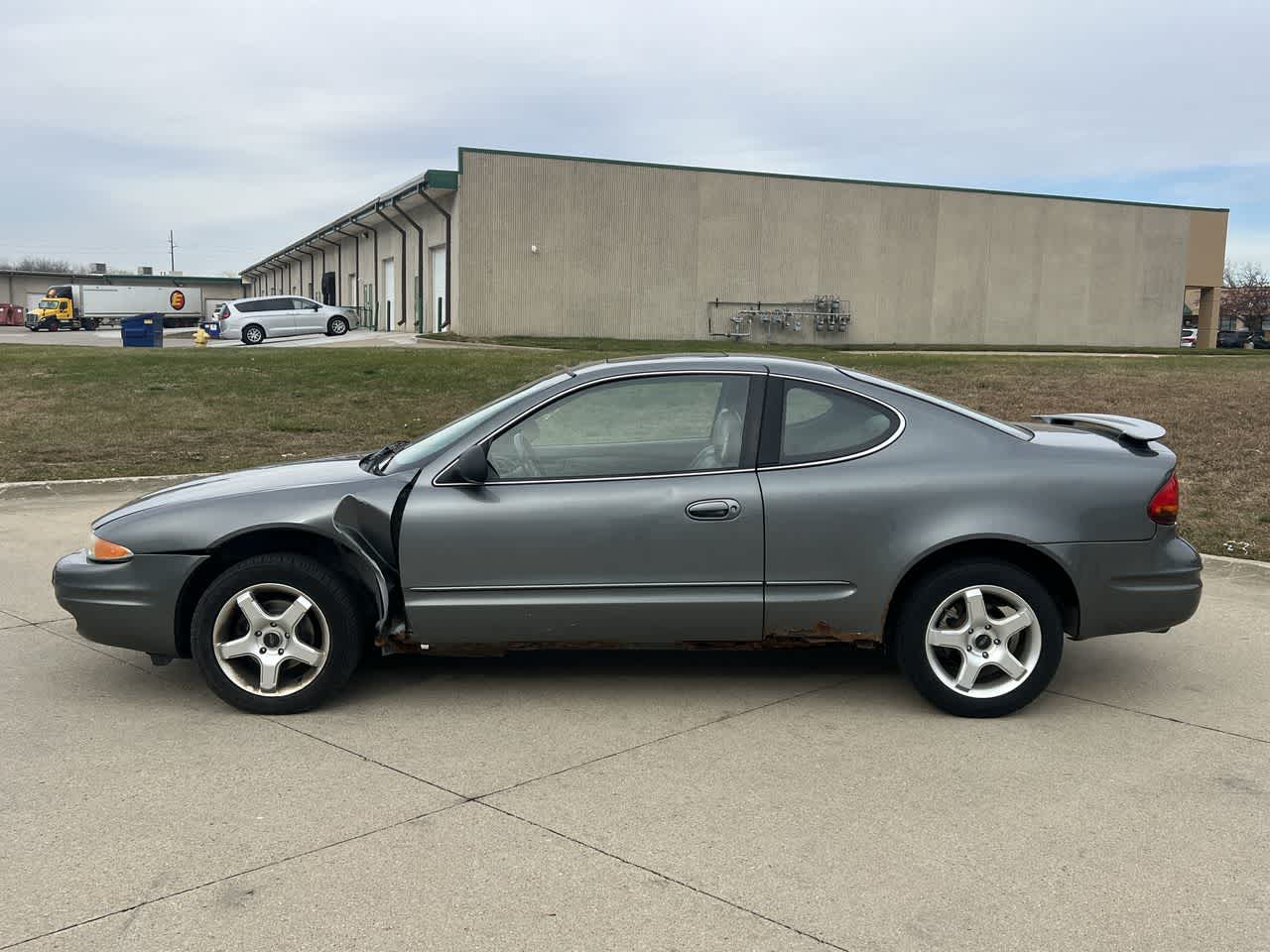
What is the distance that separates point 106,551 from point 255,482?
67 cm

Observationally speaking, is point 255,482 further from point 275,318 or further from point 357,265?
point 357,265

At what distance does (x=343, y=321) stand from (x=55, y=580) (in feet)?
116

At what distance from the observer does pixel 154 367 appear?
20.6 metres

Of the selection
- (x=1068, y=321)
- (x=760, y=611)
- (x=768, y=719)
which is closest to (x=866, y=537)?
(x=760, y=611)

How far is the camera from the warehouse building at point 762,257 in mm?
36875

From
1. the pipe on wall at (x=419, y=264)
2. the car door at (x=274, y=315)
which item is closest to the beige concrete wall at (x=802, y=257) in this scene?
the pipe on wall at (x=419, y=264)

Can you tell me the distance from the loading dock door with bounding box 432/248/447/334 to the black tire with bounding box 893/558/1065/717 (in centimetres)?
3473

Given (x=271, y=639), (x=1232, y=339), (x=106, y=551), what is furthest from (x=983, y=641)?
(x=1232, y=339)

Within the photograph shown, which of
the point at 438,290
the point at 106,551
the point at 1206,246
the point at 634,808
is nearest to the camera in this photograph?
the point at 634,808

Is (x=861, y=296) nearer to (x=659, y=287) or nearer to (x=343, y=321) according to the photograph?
(x=659, y=287)

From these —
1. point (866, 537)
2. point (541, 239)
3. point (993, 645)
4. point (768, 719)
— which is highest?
point (541, 239)

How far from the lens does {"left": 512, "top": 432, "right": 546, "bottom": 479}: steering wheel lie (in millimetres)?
4828

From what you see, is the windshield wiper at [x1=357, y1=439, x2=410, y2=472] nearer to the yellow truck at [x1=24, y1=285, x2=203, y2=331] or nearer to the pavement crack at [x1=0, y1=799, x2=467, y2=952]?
the pavement crack at [x1=0, y1=799, x2=467, y2=952]

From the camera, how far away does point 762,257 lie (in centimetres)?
3978
